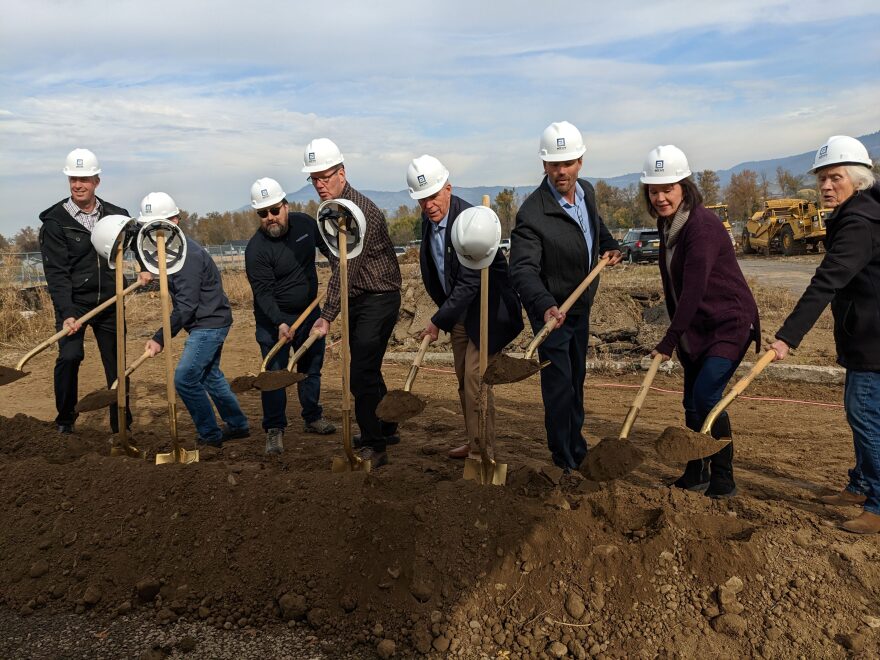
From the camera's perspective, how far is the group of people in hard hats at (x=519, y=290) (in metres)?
3.57

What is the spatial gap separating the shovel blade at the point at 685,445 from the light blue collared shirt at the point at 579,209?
1229 mm

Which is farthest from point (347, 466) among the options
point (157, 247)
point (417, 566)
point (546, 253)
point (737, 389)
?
point (737, 389)

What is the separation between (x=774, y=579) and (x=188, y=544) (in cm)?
255

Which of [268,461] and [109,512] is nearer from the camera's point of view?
[109,512]

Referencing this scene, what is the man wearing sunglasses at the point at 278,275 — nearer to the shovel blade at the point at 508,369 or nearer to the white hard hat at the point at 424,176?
the white hard hat at the point at 424,176

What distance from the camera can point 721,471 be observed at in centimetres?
400

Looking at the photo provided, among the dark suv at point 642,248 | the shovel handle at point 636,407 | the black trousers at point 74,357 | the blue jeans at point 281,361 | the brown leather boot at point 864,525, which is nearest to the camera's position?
the brown leather boot at point 864,525

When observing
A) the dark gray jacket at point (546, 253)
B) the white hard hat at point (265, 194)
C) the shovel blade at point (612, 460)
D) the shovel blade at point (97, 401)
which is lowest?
the shovel blade at point (612, 460)

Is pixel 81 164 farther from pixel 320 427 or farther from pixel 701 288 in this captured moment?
pixel 701 288

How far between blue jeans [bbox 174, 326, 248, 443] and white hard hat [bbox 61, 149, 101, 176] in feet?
4.45

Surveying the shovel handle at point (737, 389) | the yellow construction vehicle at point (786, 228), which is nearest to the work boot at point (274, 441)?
the shovel handle at point (737, 389)

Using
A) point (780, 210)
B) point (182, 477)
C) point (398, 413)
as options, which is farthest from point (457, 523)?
point (780, 210)

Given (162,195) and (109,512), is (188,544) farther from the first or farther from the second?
(162,195)

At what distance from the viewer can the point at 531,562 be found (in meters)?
3.21
